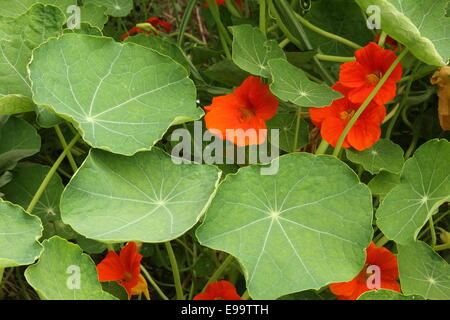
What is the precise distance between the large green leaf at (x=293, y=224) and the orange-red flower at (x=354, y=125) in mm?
144

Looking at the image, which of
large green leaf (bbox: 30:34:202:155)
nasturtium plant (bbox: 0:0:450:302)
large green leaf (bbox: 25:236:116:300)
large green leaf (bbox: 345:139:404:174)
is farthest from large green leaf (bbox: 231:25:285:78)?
large green leaf (bbox: 25:236:116:300)

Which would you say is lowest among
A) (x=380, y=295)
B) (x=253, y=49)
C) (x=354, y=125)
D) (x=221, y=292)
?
(x=221, y=292)

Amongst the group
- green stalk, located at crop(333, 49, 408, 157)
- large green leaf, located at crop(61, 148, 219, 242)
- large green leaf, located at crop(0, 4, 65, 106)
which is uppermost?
large green leaf, located at crop(0, 4, 65, 106)

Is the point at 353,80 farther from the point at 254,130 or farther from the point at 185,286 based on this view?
the point at 185,286

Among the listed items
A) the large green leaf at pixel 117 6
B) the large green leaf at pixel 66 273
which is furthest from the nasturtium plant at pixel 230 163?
the large green leaf at pixel 117 6

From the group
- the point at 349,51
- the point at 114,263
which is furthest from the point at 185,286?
the point at 349,51

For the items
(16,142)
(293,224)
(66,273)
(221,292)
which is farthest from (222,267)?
(16,142)

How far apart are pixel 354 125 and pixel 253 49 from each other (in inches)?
9.3

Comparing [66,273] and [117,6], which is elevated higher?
[117,6]

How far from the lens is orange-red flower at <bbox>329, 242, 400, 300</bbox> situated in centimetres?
108

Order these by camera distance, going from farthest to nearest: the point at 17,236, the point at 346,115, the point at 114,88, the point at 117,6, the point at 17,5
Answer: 1. the point at 117,6
2. the point at 17,5
3. the point at 346,115
4. the point at 114,88
5. the point at 17,236

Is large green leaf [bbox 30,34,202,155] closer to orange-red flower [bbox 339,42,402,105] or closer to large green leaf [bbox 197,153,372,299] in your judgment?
large green leaf [bbox 197,153,372,299]

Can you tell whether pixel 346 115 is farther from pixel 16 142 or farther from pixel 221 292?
pixel 16 142

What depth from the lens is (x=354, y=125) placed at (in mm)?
1147
